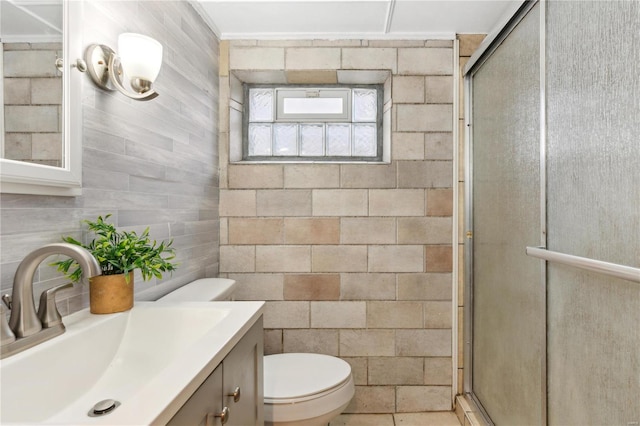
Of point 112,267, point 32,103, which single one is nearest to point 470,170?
point 112,267

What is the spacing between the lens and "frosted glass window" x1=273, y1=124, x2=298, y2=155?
2.26m

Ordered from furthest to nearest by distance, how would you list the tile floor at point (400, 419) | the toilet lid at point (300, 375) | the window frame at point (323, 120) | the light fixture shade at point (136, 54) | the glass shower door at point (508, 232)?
the window frame at point (323, 120), the tile floor at point (400, 419), the toilet lid at point (300, 375), the glass shower door at point (508, 232), the light fixture shade at point (136, 54)

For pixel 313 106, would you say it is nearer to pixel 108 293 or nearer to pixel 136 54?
pixel 136 54

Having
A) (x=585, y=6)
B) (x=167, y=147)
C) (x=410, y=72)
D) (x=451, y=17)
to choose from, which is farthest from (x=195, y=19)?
(x=585, y=6)

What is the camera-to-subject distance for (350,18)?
1885 millimetres

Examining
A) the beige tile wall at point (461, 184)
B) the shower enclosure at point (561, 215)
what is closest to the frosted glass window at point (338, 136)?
the beige tile wall at point (461, 184)

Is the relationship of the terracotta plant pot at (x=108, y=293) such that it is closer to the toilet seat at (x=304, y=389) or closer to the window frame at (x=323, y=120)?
the toilet seat at (x=304, y=389)

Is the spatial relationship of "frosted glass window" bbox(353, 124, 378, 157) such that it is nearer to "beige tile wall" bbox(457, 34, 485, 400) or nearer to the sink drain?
"beige tile wall" bbox(457, 34, 485, 400)

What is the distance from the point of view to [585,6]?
1021 millimetres

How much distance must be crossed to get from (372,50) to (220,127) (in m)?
0.97

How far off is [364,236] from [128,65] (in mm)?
1393

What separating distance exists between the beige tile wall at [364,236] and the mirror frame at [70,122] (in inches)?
43.1

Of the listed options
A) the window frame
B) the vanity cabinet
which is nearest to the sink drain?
the vanity cabinet

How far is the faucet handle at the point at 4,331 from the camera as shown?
2.33ft
